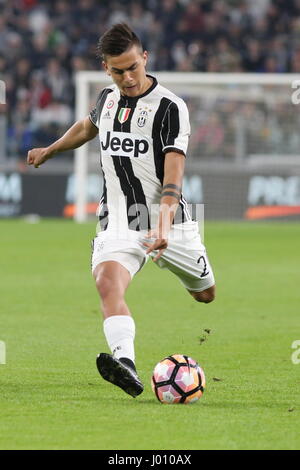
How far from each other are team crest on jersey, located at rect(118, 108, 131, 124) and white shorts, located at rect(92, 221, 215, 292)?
2.31ft

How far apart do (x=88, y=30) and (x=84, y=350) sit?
62.4 ft

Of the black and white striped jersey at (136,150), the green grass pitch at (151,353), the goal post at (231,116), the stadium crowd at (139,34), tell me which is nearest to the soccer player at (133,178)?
the black and white striped jersey at (136,150)

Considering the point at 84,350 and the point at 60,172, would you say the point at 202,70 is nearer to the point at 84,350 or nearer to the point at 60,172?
the point at 60,172

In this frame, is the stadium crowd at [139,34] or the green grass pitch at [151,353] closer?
the green grass pitch at [151,353]

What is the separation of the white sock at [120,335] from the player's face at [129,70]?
1445mm

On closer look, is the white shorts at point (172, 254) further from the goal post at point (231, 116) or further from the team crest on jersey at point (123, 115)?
the goal post at point (231, 116)

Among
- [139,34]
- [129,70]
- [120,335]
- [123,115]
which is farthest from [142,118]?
[139,34]

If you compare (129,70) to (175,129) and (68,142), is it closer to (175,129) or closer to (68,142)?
(175,129)

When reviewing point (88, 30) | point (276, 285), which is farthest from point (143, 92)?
point (88, 30)

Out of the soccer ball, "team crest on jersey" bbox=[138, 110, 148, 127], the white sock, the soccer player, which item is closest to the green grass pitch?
the soccer ball

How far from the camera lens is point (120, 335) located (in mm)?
6309

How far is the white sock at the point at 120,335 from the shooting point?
20.6ft

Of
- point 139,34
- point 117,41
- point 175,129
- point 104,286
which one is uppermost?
point 117,41

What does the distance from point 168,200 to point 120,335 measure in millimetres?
841
